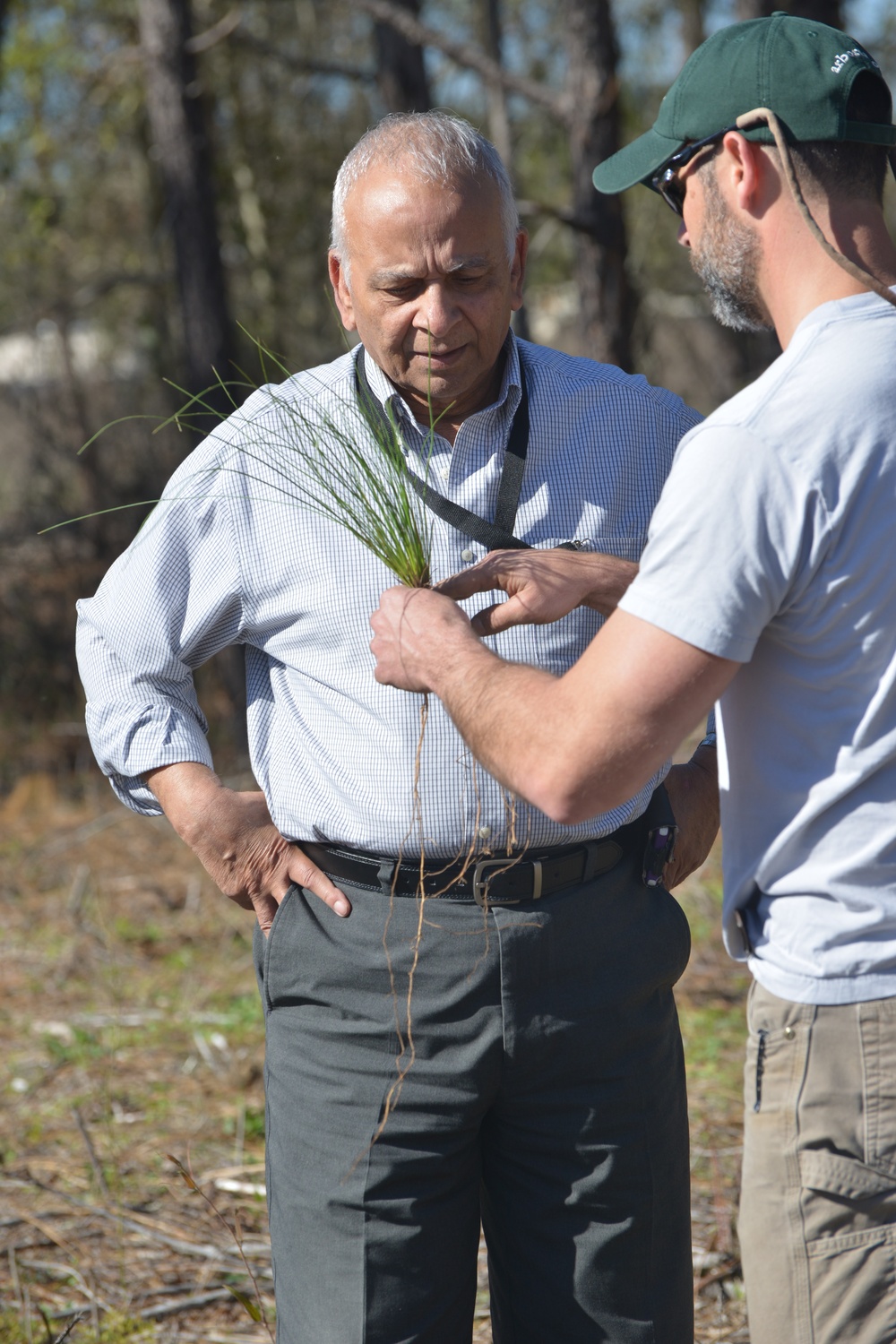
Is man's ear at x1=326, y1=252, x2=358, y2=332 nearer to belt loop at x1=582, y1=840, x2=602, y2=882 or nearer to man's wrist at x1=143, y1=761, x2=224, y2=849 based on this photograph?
man's wrist at x1=143, y1=761, x2=224, y2=849

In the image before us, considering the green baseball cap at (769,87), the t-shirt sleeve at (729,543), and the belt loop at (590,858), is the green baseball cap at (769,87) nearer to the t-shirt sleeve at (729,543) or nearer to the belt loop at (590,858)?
the t-shirt sleeve at (729,543)

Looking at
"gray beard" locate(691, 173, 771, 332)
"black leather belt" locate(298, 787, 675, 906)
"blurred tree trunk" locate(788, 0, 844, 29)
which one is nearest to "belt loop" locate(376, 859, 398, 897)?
"black leather belt" locate(298, 787, 675, 906)

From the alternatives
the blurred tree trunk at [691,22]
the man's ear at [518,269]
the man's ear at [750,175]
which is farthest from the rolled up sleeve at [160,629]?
the blurred tree trunk at [691,22]

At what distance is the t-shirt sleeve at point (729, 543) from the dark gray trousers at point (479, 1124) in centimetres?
75

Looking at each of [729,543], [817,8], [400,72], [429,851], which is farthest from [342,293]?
[400,72]

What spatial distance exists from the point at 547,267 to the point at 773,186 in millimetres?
14846

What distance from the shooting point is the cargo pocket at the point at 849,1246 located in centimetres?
150

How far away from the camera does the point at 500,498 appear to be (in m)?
2.10

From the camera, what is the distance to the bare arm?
55.1 inches

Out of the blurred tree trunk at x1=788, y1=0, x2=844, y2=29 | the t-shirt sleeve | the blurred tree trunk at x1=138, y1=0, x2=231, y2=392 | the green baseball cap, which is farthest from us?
the blurred tree trunk at x1=138, y1=0, x2=231, y2=392

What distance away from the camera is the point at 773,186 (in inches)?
59.6

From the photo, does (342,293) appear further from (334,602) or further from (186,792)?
(186,792)

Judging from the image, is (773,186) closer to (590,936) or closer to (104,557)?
(590,936)

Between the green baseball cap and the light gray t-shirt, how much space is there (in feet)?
0.73
